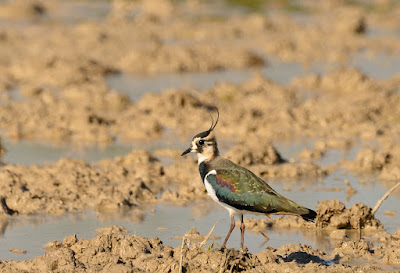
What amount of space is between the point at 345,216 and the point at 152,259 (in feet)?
8.53

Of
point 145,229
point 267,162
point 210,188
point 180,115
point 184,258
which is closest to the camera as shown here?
point 184,258

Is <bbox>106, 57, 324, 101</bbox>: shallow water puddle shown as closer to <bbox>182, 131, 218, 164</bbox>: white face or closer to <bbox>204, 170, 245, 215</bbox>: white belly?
<bbox>182, 131, 218, 164</bbox>: white face

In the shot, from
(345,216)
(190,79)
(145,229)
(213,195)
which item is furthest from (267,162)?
(190,79)

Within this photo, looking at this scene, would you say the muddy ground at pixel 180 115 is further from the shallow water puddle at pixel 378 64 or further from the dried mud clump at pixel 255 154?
the shallow water puddle at pixel 378 64

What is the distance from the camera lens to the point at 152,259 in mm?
7270

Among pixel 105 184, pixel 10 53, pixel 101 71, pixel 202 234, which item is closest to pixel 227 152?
pixel 105 184

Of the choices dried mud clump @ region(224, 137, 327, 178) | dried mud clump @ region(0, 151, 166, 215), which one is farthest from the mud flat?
dried mud clump @ region(224, 137, 327, 178)

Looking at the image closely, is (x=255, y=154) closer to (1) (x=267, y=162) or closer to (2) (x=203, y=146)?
(1) (x=267, y=162)

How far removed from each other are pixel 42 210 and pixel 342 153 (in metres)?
4.83

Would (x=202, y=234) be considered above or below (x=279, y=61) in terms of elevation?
below

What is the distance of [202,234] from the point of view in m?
8.80

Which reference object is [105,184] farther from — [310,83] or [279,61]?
[279,61]

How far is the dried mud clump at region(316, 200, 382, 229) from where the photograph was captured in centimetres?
902

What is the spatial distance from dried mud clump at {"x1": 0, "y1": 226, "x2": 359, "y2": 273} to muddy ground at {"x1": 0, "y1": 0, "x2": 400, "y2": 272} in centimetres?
1
